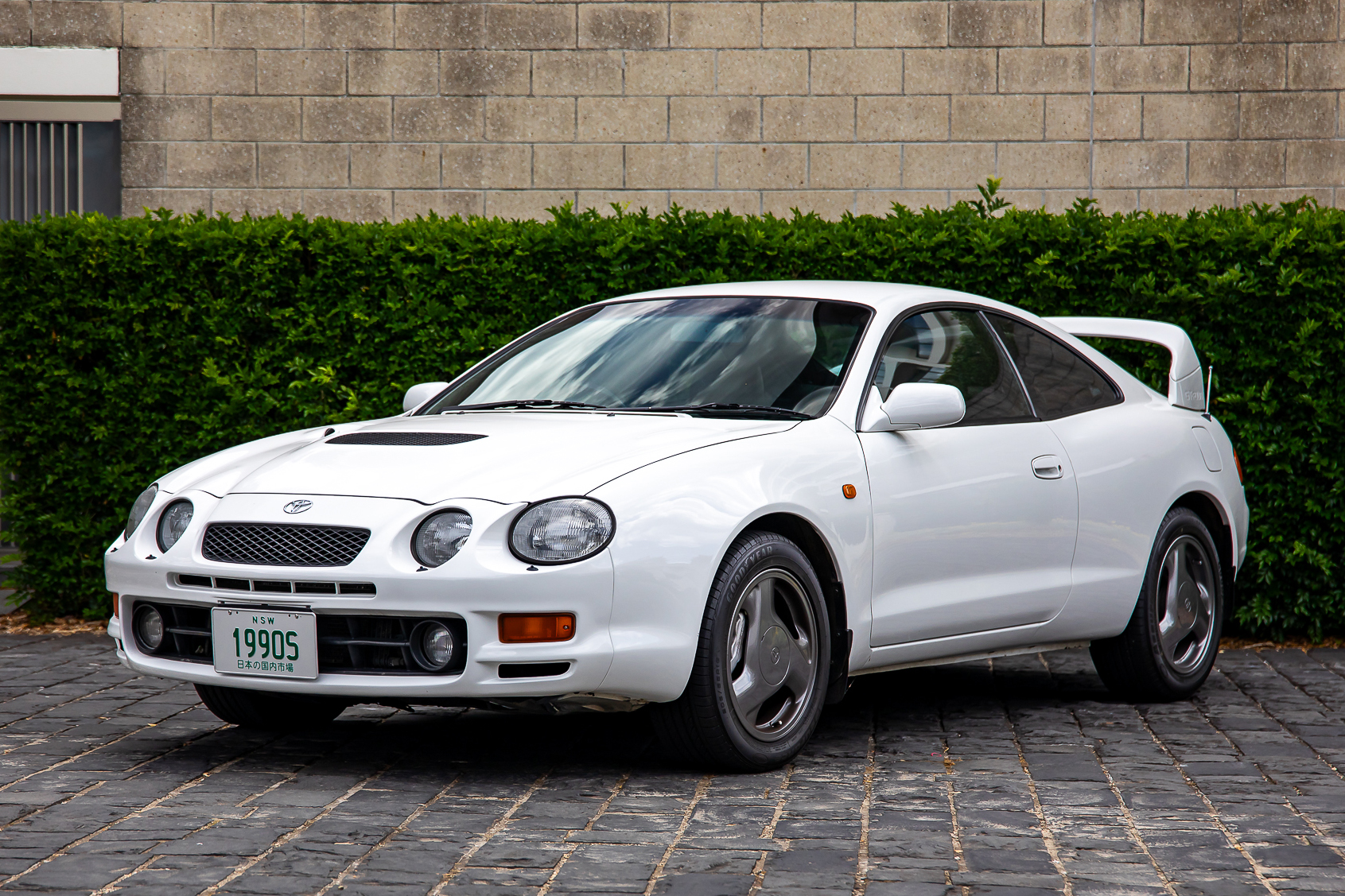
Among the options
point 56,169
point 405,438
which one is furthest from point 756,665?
point 56,169

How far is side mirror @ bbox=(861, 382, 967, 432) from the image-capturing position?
204 inches

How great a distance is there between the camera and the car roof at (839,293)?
5746 millimetres

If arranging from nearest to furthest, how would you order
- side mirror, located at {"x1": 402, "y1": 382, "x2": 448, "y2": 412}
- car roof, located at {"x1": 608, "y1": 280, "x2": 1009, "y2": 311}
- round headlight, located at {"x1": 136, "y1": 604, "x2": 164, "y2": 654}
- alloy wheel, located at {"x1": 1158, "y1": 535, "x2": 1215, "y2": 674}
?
round headlight, located at {"x1": 136, "y1": 604, "x2": 164, "y2": 654}
car roof, located at {"x1": 608, "y1": 280, "x2": 1009, "y2": 311}
side mirror, located at {"x1": 402, "y1": 382, "x2": 448, "y2": 412}
alloy wheel, located at {"x1": 1158, "y1": 535, "x2": 1215, "y2": 674}

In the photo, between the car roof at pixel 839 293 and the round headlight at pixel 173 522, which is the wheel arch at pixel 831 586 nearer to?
the car roof at pixel 839 293

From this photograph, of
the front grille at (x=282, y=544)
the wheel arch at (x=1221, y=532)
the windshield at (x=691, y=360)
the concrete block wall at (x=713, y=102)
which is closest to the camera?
the front grille at (x=282, y=544)

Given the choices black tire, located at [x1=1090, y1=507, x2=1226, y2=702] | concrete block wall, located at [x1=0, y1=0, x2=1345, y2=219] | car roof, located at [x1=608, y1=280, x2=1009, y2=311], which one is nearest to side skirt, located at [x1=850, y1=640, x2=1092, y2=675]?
black tire, located at [x1=1090, y1=507, x2=1226, y2=702]

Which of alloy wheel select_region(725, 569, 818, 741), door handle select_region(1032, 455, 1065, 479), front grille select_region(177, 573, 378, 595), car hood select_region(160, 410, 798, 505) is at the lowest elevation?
alloy wheel select_region(725, 569, 818, 741)

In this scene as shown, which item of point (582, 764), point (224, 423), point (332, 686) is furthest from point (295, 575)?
point (224, 423)

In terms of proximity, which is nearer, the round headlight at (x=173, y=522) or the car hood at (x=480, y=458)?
the car hood at (x=480, y=458)

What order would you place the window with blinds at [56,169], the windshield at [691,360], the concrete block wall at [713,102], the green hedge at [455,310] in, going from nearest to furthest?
the windshield at [691,360], the green hedge at [455,310], the concrete block wall at [713,102], the window with blinds at [56,169]

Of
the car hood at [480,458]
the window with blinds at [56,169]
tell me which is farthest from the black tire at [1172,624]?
the window with blinds at [56,169]

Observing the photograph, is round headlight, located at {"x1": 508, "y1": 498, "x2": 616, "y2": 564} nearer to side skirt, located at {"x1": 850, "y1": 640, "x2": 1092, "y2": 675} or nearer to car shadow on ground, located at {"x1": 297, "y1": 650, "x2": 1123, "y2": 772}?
car shadow on ground, located at {"x1": 297, "y1": 650, "x2": 1123, "y2": 772}

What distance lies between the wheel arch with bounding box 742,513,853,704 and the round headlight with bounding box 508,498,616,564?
0.74m

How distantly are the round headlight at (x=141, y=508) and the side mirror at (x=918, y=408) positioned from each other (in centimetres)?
235
